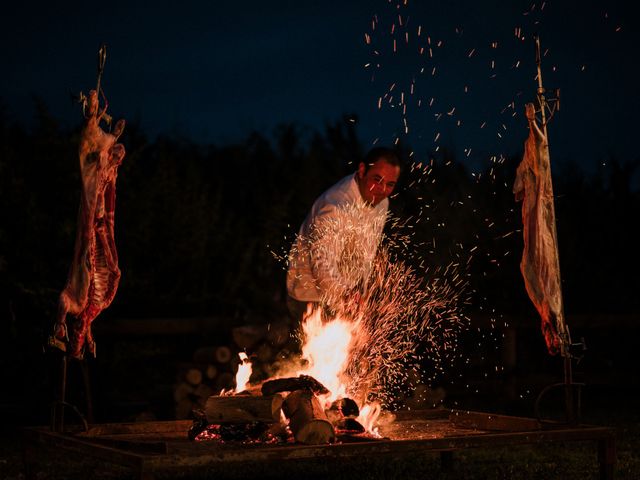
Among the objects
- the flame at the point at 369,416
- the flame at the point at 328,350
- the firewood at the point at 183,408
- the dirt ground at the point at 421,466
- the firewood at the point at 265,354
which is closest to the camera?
the flame at the point at 369,416

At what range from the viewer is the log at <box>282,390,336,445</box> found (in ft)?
14.4

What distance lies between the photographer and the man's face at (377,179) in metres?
6.16

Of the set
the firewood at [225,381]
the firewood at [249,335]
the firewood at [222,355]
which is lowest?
the firewood at [225,381]

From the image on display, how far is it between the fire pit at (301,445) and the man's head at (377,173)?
1.49 metres

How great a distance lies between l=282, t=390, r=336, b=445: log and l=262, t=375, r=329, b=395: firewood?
8cm

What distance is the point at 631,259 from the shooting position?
12.0 meters

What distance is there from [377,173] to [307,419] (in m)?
2.12

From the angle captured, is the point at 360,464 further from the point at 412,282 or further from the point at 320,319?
the point at 412,282

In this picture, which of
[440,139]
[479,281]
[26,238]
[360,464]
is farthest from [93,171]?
[440,139]

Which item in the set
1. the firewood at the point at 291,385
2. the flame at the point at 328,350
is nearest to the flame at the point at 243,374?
the flame at the point at 328,350

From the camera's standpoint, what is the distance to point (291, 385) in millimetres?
4930

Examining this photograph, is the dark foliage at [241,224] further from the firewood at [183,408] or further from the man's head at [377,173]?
the man's head at [377,173]

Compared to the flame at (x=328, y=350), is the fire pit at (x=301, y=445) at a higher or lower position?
lower

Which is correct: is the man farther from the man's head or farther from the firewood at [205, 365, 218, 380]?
the firewood at [205, 365, 218, 380]
